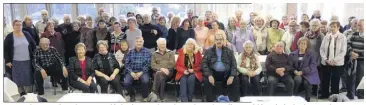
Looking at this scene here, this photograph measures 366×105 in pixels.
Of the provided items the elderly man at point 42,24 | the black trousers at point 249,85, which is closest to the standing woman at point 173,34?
the black trousers at point 249,85

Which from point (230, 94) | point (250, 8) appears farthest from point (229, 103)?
point (250, 8)

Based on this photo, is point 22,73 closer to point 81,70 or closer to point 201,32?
point 81,70

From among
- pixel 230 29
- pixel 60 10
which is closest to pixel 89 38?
pixel 60 10

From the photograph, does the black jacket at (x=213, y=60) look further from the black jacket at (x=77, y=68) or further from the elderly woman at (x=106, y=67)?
the black jacket at (x=77, y=68)

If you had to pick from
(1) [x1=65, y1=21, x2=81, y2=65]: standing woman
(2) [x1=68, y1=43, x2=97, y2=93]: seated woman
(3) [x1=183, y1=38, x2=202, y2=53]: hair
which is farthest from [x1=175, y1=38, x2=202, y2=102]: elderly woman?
(1) [x1=65, y1=21, x2=81, y2=65]: standing woman

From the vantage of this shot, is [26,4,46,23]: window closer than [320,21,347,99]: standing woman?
Yes

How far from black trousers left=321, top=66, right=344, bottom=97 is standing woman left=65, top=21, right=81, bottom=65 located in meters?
1.97

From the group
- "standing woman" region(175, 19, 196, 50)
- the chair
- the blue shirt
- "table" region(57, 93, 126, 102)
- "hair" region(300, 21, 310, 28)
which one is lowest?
"table" region(57, 93, 126, 102)

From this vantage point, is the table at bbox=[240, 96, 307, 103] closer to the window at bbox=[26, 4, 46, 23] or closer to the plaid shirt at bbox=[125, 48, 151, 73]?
the plaid shirt at bbox=[125, 48, 151, 73]

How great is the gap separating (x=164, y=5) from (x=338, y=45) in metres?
1.40

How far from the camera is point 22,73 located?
397cm

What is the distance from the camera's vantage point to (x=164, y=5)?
12.2 ft

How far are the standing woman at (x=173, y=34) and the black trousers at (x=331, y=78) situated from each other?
1203mm

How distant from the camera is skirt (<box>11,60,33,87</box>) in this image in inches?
155
